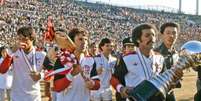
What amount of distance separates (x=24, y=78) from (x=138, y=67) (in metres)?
2.43

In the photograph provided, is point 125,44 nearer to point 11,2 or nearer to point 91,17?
point 11,2

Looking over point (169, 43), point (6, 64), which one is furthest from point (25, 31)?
point (169, 43)

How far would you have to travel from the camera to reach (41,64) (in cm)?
767

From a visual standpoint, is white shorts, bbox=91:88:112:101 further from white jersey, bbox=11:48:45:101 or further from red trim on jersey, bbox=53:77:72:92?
red trim on jersey, bbox=53:77:72:92

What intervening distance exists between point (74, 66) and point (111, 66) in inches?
195

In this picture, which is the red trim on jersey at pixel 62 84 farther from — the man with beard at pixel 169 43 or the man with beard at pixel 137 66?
the man with beard at pixel 169 43

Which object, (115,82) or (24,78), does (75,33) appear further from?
(24,78)

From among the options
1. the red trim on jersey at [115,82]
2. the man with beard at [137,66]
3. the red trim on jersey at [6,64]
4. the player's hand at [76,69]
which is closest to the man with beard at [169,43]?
the man with beard at [137,66]

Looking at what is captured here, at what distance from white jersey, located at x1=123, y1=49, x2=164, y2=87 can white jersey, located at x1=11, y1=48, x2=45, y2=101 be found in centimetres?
218

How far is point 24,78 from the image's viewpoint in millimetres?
7594

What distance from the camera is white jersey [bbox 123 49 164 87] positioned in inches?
225

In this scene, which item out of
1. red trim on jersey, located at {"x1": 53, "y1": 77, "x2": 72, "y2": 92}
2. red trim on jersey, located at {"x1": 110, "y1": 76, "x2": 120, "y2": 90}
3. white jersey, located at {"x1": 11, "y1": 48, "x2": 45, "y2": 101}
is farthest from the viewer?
white jersey, located at {"x1": 11, "y1": 48, "x2": 45, "y2": 101}

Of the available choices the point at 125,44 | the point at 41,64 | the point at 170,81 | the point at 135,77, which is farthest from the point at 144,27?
the point at 125,44

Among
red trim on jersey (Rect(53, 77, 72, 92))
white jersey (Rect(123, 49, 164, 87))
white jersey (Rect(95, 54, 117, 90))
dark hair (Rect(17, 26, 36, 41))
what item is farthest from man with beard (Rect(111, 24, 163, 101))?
white jersey (Rect(95, 54, 117, 90))
